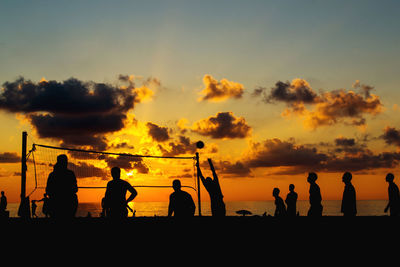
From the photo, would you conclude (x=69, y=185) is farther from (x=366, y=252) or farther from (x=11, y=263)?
(x=366, y=252)

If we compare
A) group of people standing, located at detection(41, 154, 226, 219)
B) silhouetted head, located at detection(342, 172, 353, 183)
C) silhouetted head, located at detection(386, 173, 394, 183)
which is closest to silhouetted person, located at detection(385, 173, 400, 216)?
silhouetted head, located at detection(386, 173, 394, 183)

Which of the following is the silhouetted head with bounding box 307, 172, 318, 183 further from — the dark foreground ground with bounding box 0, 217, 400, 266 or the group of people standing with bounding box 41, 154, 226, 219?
Result: the group of people standing with bounding box 41, 154, 226, 219

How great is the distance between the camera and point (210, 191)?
12.0 m

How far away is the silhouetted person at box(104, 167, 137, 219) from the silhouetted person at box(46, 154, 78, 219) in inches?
28.1

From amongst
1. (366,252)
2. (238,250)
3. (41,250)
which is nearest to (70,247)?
(41,250)

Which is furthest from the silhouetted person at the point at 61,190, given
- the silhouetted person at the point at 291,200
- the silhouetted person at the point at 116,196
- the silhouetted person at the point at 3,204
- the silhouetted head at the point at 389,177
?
the silhouetted person at the point at 3,204

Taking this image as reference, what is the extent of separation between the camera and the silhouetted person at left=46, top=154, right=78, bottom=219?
9.22 metres

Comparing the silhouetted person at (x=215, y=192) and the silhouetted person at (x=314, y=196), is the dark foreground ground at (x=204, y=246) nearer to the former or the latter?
the silhouetted person at (x=215, y=192)

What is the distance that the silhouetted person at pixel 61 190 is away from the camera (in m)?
9.22

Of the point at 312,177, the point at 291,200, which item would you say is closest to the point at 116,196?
the point at 312,177

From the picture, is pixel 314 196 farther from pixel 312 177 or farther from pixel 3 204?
pixel 3 204

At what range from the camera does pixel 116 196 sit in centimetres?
938

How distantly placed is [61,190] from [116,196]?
1050 millimetres

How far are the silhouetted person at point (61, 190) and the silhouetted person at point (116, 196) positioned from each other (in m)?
0.71
